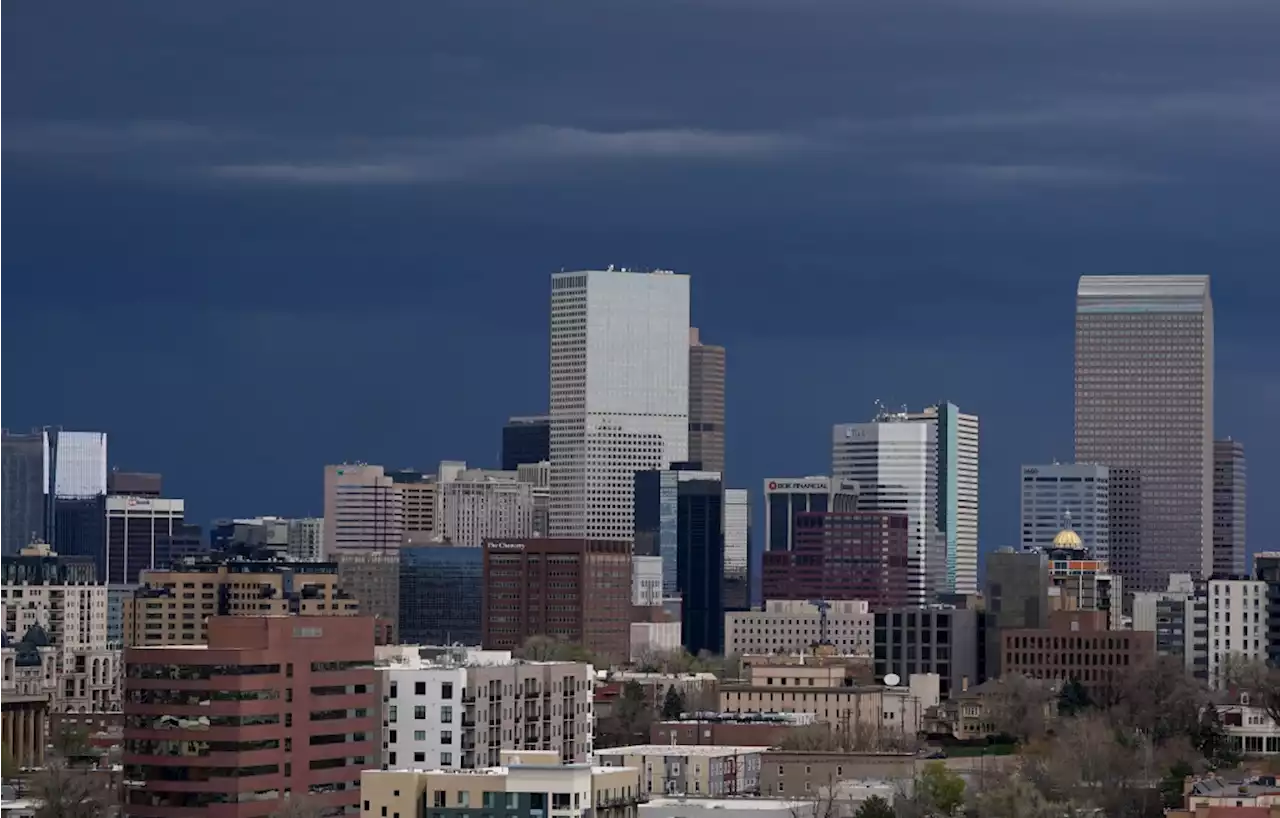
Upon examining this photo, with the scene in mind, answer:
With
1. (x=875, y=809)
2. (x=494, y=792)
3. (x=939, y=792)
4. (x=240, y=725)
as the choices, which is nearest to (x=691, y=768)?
(x=939, y=792)

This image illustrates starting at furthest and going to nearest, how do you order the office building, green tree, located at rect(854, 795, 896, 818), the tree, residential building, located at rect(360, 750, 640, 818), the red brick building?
1. the tree
2. the office building
3. green tree, located at rect(854, 795, 896, 818)
4. the red brick building
5. residential building, located at rect(360, 750, 640, 818)

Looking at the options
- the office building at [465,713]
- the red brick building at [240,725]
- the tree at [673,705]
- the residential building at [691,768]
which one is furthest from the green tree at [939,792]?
the tree at [673,705]

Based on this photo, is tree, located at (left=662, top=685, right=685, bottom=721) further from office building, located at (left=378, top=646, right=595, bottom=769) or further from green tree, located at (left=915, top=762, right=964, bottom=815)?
green tree, located at (left=915, top=762, right=964, bottom=815)

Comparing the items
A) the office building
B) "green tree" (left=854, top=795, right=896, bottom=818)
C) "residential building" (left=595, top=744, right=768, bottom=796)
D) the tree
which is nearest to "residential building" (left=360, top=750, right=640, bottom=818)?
"green tree" (left=854, top=795, right=896, bottom=818)

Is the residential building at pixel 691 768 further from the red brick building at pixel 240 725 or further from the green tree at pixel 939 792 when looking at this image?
the red brick building at pixel 240 725

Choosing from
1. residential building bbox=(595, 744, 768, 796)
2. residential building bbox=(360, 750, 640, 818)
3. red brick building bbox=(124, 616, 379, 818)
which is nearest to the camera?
residential building bbox=(360, 750, 640, 818)

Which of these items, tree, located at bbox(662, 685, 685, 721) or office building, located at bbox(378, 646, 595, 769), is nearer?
office building, located at bbox(378, 646, 595, 769)

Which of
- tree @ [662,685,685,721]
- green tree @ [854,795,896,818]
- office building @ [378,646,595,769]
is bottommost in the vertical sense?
green tree @ [854,795,896,818]
